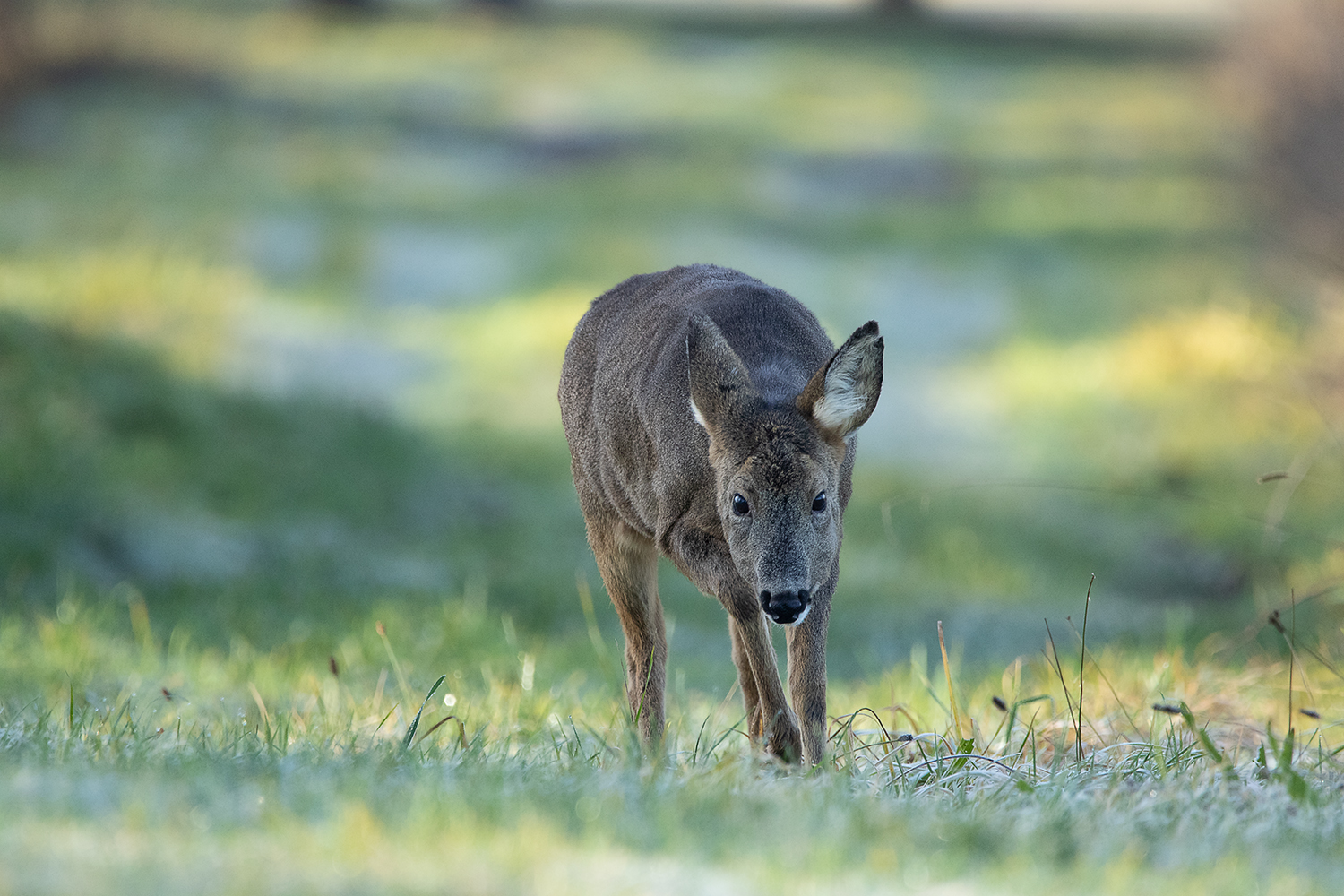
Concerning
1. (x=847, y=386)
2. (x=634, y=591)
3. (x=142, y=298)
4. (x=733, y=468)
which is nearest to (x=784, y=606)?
(x=733, y=468)

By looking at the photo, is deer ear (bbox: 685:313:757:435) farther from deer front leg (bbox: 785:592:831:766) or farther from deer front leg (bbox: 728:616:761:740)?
deer front leg (bbox: 728:616:761:740)

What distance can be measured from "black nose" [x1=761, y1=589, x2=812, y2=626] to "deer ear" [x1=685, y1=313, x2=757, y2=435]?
23.3 inches

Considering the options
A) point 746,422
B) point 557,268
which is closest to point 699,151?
point 557,268

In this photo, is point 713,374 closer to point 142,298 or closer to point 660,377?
point 660,377

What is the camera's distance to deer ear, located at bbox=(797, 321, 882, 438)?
159 inches

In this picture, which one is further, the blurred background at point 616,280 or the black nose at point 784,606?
the blurred background at point 616,280

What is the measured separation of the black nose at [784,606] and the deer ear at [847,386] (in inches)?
23.1

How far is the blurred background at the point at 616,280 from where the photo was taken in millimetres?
9578

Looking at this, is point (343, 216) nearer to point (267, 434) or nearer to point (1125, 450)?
point (267, 434)

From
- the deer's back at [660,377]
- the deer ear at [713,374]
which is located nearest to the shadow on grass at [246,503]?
the deer's back at [660,377]

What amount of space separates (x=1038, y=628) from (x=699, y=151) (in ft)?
40.4

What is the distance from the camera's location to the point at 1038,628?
9.35 m

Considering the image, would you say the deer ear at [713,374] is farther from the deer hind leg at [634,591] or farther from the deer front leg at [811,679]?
the deer hind leg at [634,591]

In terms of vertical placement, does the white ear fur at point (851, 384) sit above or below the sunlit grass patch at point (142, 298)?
below
